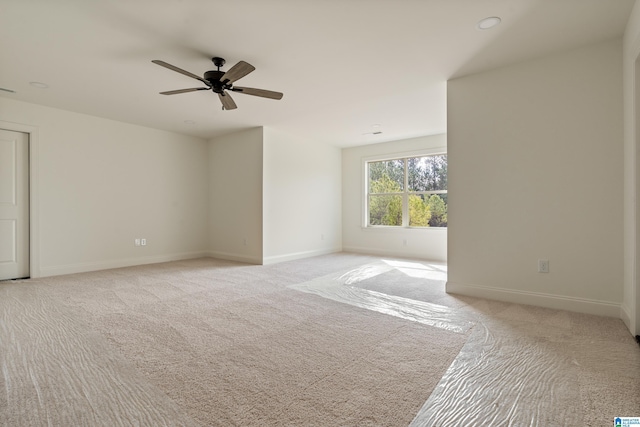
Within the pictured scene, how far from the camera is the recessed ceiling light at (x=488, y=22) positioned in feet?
7.81

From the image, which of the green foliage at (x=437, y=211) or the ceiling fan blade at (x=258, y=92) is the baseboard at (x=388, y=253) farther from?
the ceiling fan blade at (x=258, y=92)

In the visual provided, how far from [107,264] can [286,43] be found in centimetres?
465

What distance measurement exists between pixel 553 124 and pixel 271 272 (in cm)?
397

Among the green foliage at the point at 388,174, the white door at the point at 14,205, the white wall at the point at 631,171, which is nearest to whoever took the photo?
the white wall at the point at 631,171

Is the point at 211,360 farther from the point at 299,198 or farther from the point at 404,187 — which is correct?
the point at 404,187

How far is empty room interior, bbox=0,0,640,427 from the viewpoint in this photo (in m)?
1.62

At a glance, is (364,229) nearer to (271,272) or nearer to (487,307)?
(271,272)

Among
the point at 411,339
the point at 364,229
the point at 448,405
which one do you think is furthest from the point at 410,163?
the point at 448,405

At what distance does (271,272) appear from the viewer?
184 inches

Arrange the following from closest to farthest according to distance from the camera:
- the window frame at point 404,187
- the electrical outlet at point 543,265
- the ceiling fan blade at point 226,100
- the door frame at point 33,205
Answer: the electrical outlet at point 543,265 → the ceiling fan blade at point 226,100 → the door frame at point 33,205 → the window frame at point 404,187

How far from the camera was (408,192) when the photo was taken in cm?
637

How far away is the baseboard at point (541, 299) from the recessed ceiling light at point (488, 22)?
8.33 ft

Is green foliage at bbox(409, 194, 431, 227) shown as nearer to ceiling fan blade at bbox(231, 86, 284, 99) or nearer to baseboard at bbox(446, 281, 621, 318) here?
baseboard at bbox(446, 281, 621, 318)

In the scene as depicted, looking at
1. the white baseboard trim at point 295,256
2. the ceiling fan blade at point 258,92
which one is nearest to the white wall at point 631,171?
the ceiling fan blade at point 258,92
